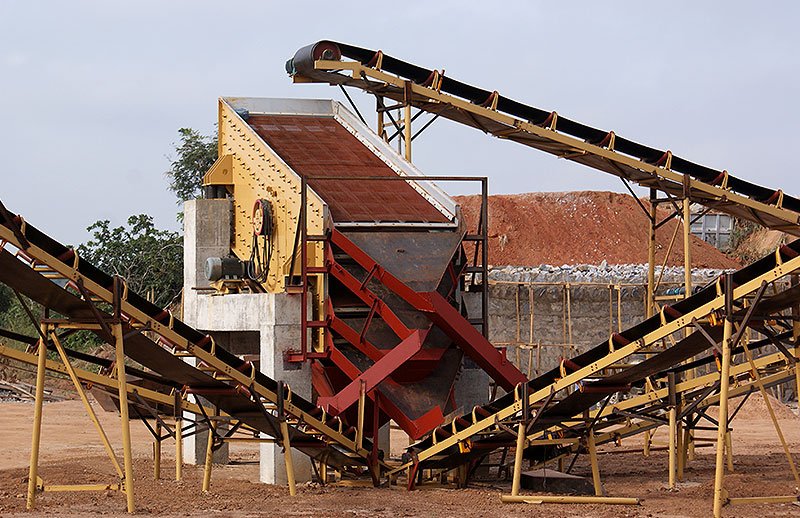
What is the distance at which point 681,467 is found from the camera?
18.3 m

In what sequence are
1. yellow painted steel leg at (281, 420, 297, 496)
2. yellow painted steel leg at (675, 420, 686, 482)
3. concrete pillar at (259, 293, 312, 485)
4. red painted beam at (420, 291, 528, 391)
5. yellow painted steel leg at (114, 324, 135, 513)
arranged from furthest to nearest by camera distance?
1. yellow painted steel leg at (675, 420, 686, 482)
2. concrete pillar at (259, 293, 312, 485)
3. red painted beam at (420, 291, 528, 391)
4. yellow painted steel leg at (281, 420, 297, 496)
5. yellow painted steel leg at (114, 324, 135, 513)

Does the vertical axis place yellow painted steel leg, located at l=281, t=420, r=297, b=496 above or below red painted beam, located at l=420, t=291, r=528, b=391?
below

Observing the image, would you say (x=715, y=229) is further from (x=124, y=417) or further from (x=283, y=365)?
(x=124, y=417)

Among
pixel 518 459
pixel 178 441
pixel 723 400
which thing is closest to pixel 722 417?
pixel 723 400

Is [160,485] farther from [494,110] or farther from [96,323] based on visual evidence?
[494,110]

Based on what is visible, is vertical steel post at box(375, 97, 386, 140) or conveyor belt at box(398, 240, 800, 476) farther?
vertical steel post at box(375, 97, 386, 140)

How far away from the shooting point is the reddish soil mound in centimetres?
5900

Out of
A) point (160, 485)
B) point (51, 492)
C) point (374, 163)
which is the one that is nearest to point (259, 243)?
point (374, 163)

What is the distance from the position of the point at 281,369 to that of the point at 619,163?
30.4 ft

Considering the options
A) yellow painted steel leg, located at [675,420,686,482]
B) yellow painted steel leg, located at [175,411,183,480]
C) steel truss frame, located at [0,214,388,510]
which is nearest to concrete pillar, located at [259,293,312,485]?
steel truss frame, located at [0,214,388,510]

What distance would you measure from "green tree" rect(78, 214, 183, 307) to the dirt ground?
72.4ft

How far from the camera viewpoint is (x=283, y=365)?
18188 millimetres

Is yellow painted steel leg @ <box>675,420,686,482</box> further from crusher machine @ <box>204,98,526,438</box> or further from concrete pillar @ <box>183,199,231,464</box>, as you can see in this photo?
concrete pillar @ <box>183,199,231,464</box>

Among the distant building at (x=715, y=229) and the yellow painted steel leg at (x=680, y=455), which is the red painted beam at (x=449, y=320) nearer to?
the yellow painted steel leg at (x=680, y=455)
